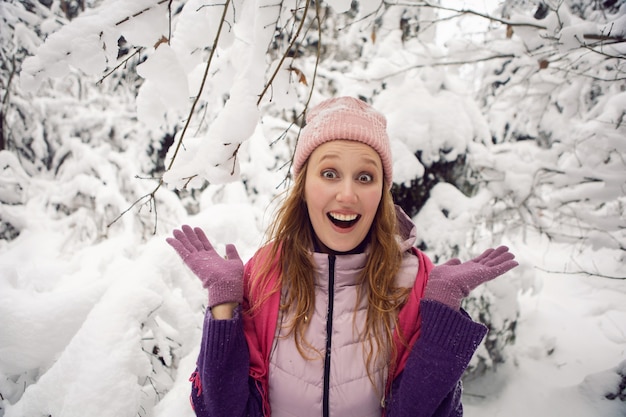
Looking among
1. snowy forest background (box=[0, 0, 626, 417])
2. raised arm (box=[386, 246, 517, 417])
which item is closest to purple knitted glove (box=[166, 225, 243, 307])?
snowy forest background (box=[0, 0, 626, 417])

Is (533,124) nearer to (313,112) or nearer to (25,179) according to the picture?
(313,112)

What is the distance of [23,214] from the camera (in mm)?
3615

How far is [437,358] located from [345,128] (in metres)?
0.97

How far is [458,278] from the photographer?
1187 millimetres

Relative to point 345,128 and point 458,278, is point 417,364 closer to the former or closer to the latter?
point 458,278

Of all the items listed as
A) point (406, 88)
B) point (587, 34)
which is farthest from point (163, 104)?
point (406, 88)

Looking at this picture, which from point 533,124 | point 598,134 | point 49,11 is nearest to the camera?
point 598,134

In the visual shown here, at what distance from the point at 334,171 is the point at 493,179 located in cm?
257

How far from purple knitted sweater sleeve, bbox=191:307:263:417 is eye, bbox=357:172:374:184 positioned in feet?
2.50

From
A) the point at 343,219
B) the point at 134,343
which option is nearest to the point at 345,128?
the point at 343,219

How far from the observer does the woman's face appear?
1280 millimetres

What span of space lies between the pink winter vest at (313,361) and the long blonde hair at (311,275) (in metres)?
0.04

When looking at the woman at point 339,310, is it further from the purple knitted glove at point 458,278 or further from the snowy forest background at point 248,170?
the snowy forest background at point 248,170

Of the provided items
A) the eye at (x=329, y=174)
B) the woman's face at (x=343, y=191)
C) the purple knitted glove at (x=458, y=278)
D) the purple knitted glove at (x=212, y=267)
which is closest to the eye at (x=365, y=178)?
the woman's face at (x=343, y=191)
